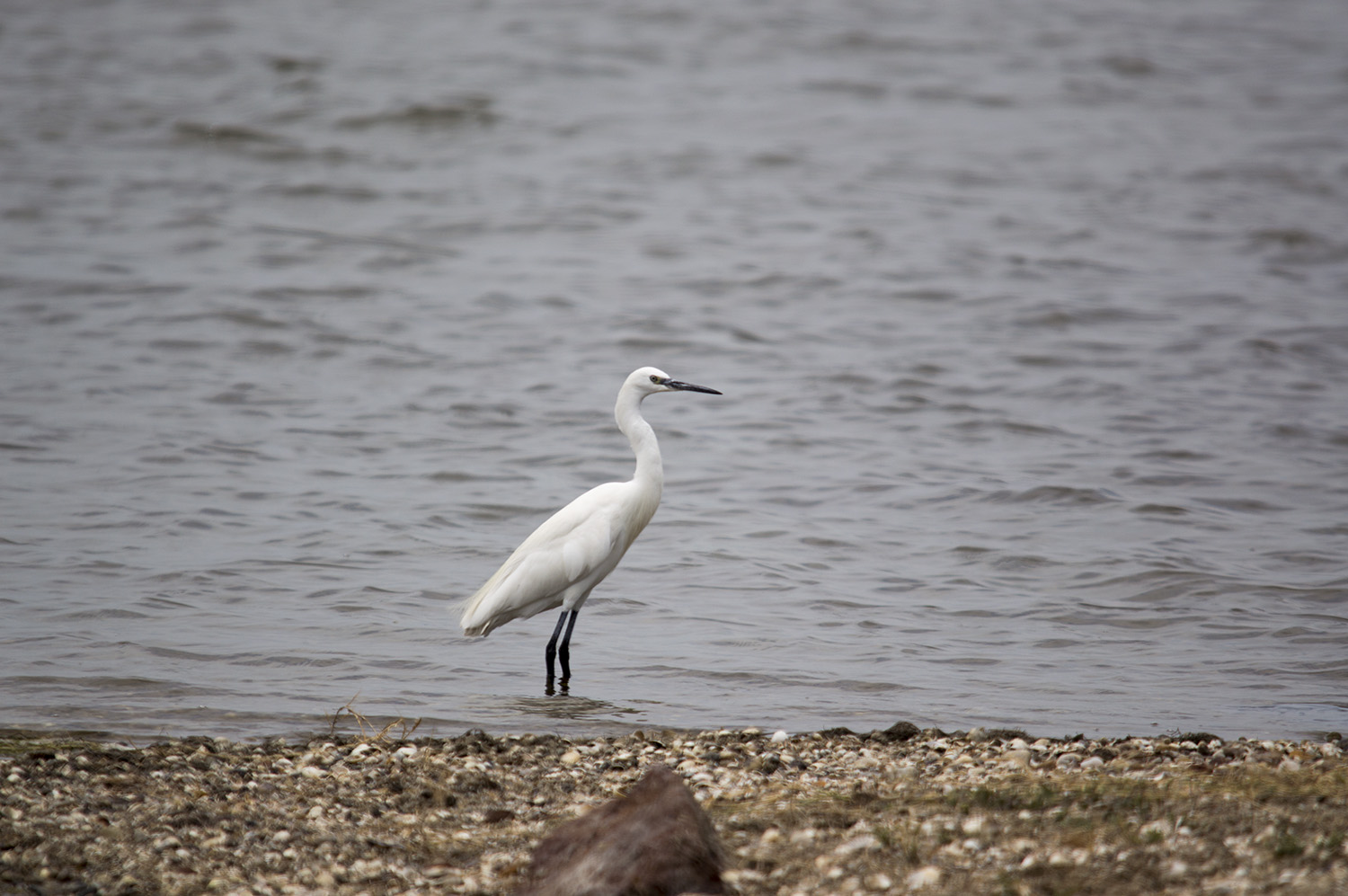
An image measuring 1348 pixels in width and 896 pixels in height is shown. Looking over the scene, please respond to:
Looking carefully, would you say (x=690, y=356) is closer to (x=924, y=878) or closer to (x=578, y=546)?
(x=578, y=546)

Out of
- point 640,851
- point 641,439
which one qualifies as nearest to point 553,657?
point 641,439

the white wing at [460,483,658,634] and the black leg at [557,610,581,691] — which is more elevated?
the white wing at [460,483,658,634]

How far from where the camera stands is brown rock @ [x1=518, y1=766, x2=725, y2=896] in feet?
11.3

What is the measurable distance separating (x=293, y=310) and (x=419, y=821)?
42.0 feet

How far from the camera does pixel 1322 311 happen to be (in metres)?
16.3

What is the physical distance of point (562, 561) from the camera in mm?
7434

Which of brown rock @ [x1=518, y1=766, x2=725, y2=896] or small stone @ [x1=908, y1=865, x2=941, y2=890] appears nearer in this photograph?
brown rock @ [x1=518, y1=766, x2=725, y2=896]

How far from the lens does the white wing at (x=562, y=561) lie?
7.37 meters

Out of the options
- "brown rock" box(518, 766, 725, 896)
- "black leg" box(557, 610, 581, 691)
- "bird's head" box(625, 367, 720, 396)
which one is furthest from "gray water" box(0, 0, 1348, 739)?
"brown rock" box(518, 766, 725, 896)

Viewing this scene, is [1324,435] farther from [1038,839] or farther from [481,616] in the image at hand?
[1038,839]

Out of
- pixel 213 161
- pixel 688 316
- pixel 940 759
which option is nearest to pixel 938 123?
pixel 688 316

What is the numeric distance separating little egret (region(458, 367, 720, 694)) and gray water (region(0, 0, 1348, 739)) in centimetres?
29

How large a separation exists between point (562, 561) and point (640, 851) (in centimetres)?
403

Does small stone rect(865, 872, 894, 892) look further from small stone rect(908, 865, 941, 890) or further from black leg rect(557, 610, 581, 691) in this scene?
black leg rect(557, 610, 581, 691)
